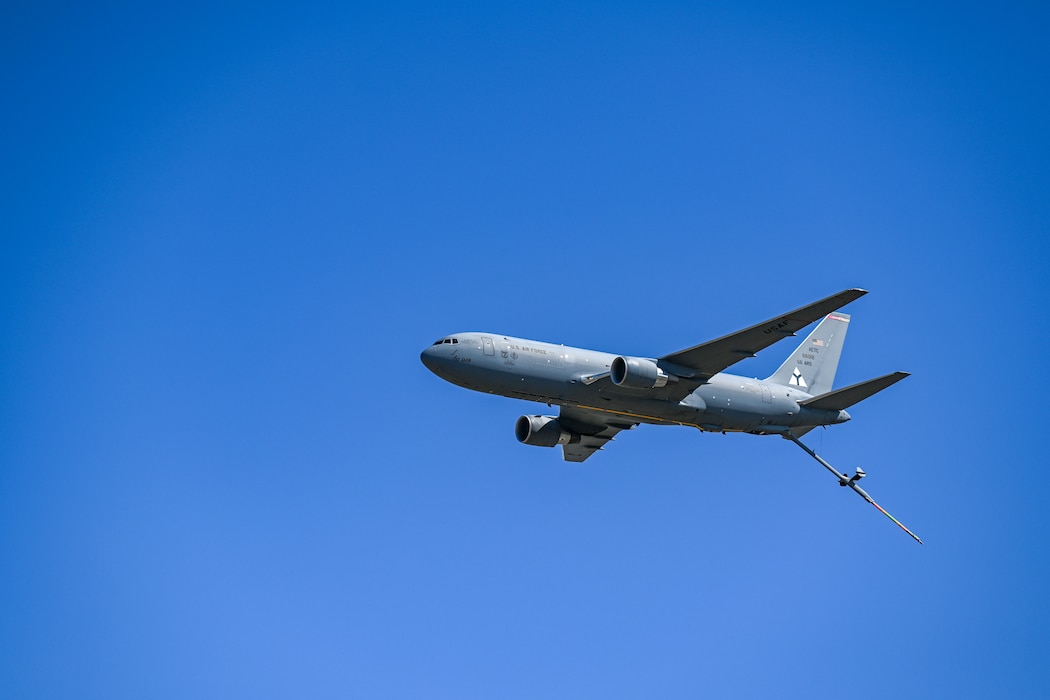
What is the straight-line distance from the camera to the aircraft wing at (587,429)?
4784 cm

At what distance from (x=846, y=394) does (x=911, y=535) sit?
20.9 feet

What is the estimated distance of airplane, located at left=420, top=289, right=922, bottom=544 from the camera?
39.5m

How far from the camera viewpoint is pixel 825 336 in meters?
51.2

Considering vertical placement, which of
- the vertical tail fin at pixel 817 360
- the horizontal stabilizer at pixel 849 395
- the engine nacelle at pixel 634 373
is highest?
the vertical tail fin at pixel 817 360

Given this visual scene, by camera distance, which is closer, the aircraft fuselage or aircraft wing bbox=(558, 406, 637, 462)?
the aircraft fuselage

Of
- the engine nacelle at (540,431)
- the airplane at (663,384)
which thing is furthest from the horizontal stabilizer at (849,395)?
the engine nacelle at (540,431)

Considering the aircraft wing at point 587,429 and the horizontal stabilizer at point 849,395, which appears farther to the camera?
the aircraft wing at point 587,429

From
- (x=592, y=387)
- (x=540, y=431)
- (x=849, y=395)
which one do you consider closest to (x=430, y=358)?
(x=592, y=387)

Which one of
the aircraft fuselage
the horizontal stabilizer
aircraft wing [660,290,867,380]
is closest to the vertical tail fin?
the horizontal stabilizer

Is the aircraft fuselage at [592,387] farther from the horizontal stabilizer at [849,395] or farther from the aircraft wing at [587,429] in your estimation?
the aircraft wing at [587,429]

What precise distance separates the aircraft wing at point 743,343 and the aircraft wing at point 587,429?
6.24m

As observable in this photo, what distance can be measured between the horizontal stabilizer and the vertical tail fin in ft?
7.55

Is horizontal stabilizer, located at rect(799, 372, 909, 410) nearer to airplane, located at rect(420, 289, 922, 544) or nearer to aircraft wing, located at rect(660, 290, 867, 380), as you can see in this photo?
airplane, located at rect(420, 289, 922, 544)

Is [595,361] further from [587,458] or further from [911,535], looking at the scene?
[911,535]
